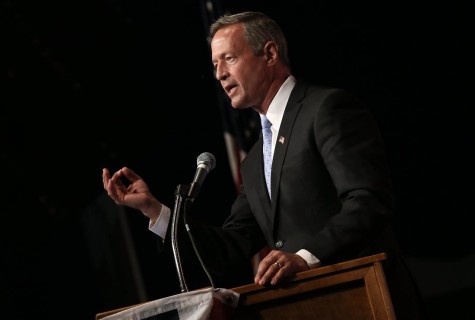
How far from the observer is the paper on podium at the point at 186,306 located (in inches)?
60.9

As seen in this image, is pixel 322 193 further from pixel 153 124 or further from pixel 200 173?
pixel 153 124

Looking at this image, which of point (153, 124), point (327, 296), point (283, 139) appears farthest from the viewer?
point (153, 124)

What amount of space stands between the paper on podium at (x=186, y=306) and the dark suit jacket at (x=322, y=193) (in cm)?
28

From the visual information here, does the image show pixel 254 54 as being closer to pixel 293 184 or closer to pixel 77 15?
pixel 293 184

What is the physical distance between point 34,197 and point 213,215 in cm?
125

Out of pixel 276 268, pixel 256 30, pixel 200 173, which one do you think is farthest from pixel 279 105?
pixel 276 268

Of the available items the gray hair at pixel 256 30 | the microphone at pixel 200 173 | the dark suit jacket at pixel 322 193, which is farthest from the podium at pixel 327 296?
the gray hair at pixel 256 30

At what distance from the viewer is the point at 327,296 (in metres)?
1.54

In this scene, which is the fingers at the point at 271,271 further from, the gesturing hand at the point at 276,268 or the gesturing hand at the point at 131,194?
the gesturing hand at the point at 131,194

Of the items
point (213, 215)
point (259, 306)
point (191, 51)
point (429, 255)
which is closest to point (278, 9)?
point (191, 51)

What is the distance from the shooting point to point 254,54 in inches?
89.6

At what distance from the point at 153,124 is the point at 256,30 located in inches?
85.5

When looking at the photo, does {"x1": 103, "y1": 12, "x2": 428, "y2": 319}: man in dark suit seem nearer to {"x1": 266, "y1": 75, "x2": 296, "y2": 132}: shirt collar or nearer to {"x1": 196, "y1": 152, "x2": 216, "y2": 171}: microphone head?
{"x1": 266, "y1": 75, "x2": 296, "y2": 132}: shirt collar

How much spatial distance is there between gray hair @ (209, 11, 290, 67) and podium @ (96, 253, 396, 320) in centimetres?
94
